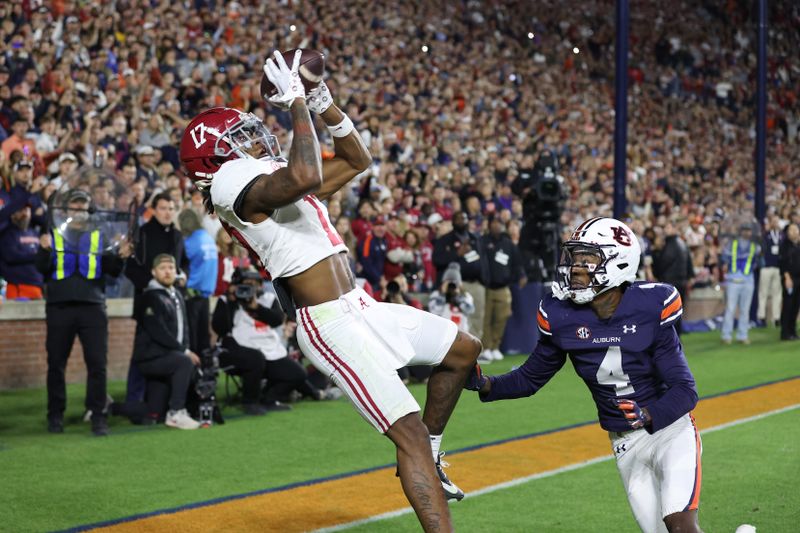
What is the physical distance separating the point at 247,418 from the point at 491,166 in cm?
1096

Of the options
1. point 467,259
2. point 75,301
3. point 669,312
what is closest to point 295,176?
point 669,312

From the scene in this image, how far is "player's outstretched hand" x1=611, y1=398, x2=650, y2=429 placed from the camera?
4449 millimetres

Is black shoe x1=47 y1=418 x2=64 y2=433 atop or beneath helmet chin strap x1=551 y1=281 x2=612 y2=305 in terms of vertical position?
beneath

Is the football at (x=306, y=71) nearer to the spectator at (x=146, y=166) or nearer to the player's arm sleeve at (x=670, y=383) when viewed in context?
the player's arm sleeve at (x=670, y=383)

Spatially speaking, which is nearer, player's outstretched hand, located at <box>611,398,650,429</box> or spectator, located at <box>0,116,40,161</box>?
player's outstretched hand, located at <box>611,398,650,429</box>

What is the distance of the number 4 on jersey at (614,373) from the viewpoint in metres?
4.75

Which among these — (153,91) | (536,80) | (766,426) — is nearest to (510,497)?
(766,426)

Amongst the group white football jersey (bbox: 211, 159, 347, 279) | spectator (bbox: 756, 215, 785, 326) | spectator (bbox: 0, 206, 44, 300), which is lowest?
spectator (bbox: 756, 215, 785, 326)

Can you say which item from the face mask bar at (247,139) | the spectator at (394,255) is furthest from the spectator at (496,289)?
the face mask bar at (247,139)

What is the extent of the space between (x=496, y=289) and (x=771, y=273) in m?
7.53

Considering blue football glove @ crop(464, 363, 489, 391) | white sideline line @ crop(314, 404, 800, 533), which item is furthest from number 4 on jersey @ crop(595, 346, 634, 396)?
white sideline line @ crop(314, 404, 800, 533)

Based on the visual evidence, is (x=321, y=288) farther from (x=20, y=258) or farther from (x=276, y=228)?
(x=20, y=258)

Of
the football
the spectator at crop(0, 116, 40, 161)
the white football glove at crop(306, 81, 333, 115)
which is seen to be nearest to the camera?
the football

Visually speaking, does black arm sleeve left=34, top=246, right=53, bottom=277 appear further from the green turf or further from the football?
the football
